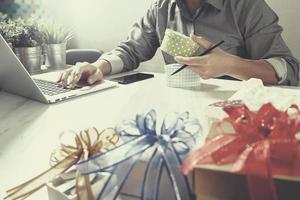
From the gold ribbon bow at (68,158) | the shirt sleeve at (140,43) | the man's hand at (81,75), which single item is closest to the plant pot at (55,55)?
the shirt sleeve at (140,43)

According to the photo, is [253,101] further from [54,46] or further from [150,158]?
[54,46]

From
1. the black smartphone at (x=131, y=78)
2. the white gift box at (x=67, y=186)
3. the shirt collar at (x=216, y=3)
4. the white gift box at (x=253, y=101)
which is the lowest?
the black smartphone at (x=131, y=78)

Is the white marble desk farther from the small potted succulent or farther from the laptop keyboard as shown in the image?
the small potted succulent

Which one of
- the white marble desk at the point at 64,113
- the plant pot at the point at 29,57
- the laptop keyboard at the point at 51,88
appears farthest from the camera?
the plant pot at the point at 29,57

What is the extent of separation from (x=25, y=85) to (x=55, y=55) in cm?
54

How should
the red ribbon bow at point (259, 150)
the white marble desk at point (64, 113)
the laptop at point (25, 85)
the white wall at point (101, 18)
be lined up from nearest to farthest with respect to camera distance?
1. the red ribbon bow at point (259, 150)
2. the white marble desk at point (64, 113)
3. the laptop at point (25, 85)
4. the white wall at point (101, 18)

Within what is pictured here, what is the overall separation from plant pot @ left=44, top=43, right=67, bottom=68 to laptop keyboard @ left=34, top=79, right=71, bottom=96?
319 millimetres

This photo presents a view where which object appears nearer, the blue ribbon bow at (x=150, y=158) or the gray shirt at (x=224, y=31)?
the blue ribbon bow at (x=150, y=158)

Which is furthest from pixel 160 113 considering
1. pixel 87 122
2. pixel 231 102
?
pixel 231 102

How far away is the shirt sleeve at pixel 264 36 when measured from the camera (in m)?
1.32

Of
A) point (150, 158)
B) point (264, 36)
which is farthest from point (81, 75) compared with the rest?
point (150, 158)

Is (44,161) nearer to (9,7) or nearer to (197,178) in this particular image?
(197,178)

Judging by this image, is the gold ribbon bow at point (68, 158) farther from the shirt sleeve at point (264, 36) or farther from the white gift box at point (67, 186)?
the shirt sleeve at point (264, 36)

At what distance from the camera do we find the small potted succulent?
1.49 m
